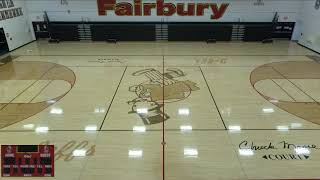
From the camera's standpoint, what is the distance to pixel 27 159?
2.08 metres

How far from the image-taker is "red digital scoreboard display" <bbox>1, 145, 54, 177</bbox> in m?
2.09

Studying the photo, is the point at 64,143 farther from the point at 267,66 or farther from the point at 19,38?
the point at 19,38

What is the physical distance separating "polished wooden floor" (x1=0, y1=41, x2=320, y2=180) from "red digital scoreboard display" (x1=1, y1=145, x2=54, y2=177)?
534 millimetres

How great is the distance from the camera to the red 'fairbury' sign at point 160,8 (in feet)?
26.2

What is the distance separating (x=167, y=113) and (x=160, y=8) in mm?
5060

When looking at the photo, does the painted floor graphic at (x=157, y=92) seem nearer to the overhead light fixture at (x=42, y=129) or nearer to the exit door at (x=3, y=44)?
the overhead light fixture at (x=42, y=129)

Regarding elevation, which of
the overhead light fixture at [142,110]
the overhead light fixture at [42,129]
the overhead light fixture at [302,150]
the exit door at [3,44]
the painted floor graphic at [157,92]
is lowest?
the overhead light fixture at [302,150]

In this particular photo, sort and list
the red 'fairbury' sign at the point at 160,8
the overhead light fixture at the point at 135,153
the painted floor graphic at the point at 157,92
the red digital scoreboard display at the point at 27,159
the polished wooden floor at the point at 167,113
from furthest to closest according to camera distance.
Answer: the red 'fairbury' sign at the point at 160,8
the painted floor graphic at the point at 157,92
the overhead light fixture at the point at 135,153
the polished wooden floor at the point at 167,113
the red digital scoreboard display at the point at 27,159

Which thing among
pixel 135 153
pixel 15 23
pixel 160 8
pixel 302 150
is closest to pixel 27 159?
Answer: pixel 135 153

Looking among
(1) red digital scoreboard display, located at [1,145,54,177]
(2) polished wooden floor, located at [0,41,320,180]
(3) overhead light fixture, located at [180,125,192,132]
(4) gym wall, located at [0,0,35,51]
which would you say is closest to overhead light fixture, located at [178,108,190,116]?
(2) polished wooden floor, located at [0,41,320,180]

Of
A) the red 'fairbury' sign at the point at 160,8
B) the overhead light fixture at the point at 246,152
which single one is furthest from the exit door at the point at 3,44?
the overhead light fixture at the point at 246,152

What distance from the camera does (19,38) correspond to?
765 centimetres

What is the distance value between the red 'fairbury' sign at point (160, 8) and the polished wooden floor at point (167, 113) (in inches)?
78.2

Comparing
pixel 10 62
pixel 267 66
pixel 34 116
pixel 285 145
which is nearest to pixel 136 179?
pixel 285 145
